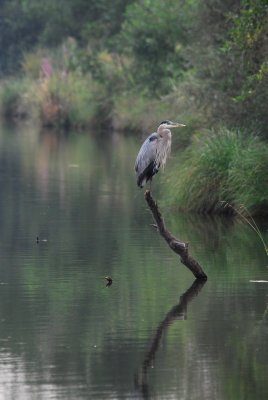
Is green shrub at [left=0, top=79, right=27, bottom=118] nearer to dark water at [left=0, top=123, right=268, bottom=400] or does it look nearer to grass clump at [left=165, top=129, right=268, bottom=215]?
dark water at [left=0, top=123, right=268, bottom=400]

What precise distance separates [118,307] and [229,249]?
4288 mm

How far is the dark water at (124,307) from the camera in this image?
822 cm

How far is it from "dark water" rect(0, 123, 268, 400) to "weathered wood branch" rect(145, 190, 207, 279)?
18 cm

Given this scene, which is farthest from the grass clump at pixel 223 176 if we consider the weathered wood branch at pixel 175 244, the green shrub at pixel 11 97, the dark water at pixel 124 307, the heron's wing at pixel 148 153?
the green shrub at pixel 11 97

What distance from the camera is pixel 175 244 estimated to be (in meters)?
12.2

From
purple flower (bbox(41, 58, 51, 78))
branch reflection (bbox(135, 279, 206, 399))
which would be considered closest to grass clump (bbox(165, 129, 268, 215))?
branch reflection (bbox(135, 279, 206, 399))

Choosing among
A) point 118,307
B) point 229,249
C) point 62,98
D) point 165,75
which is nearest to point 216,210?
point 229,249

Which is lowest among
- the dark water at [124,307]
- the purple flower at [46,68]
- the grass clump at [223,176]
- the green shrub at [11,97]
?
the green shrub at [11,97]

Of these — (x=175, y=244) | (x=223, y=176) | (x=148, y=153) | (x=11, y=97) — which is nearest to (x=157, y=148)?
(x=148, y=153)

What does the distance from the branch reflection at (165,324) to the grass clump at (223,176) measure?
213 inches

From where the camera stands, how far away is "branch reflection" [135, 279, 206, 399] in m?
8.14

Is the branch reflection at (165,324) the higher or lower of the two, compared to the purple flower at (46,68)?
higher

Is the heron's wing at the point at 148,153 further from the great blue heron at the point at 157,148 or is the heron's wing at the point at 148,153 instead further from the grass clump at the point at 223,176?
the grass clump at the point at 223,176

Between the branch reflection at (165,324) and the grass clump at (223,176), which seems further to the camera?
the grass clump at (223,176)
